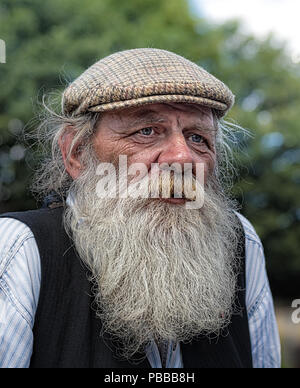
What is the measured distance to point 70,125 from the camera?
2721 millimetres

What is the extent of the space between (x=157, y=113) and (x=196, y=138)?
0.93 ft

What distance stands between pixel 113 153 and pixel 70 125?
32 cm

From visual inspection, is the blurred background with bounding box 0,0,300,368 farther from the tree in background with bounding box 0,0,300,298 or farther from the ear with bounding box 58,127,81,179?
the ear with bounding box 58,127,81,179

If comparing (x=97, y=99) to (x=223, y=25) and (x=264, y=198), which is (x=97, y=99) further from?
(x=223, y=25)

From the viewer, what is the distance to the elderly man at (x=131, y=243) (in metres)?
2.21

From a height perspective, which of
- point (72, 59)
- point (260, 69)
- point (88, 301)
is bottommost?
point (88, 301)

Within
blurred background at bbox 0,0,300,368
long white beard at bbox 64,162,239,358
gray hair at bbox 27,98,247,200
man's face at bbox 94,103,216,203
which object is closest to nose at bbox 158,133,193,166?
man's face at bbox 94,103,216,203

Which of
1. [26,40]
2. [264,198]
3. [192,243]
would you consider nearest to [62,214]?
[192,243]

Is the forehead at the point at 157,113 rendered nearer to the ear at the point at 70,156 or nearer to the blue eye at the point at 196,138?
the blue eye at the point at 196,138

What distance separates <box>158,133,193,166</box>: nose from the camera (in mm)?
2432

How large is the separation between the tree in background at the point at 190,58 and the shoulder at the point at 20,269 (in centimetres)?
857

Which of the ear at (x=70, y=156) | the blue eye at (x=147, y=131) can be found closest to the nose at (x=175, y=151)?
the blue eye at (x=147, y=131)

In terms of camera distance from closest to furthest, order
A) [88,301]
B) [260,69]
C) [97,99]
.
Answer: [88,301] → [97,99] → [260,69]

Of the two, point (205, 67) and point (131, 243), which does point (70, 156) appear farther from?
A: point (205, 67)
